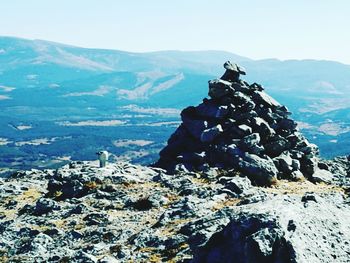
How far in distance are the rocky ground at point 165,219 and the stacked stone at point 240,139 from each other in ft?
9.15

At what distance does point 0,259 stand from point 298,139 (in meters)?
47.5

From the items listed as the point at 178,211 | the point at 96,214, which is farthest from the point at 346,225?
the point at 96,214

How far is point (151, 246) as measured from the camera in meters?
35.4

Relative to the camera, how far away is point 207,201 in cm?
4497

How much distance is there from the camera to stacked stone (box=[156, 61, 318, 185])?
63.3 metres

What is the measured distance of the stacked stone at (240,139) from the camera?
63.3 m

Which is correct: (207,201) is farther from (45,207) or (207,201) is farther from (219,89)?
(219,89)

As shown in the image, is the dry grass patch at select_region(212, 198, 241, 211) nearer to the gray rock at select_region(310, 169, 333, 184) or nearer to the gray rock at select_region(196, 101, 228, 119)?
the gray rock at select_region(310, 169, 333, 184)

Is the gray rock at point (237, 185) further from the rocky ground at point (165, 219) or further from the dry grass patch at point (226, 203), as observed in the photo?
the dry grass patch at point (226, 203)

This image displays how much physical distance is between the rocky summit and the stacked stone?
149 mm

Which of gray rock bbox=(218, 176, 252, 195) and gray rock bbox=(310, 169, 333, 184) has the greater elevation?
gray rock bbox=(218, 176, 252, 195)

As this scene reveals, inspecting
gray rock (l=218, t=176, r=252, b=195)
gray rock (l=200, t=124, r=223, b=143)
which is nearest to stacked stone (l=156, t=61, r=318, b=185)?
gray rock (l=200, t=124, r=223, b=143)

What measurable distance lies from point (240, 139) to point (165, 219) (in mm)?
27588

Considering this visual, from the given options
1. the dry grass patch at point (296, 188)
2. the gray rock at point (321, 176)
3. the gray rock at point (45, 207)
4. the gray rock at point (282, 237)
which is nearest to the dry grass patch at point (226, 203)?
the dry grass patch at point (296, 188)
